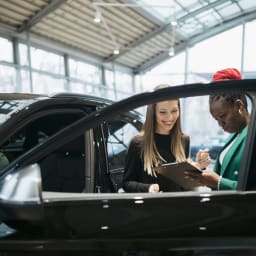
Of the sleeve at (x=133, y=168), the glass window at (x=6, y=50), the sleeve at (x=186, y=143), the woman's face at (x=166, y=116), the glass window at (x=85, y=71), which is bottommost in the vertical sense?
the sleeve at (x=133, y=168)

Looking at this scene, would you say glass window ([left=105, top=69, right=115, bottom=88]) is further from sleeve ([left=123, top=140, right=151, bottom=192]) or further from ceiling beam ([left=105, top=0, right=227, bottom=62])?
sleeve ([left=123, top=140, right=151, bottom=192])

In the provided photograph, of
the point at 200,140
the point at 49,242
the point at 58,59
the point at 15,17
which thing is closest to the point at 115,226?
the point at 49,242

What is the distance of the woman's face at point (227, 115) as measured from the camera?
4.95ft

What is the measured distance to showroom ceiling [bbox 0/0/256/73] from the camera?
1000 centimetres

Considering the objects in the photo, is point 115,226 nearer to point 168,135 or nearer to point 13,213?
point 13,213

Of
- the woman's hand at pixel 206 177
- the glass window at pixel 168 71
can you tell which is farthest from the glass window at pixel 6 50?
the woman's hand at pixel 206 177

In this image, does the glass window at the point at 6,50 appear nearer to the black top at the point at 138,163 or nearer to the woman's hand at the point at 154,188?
the black top at the point at 138,163

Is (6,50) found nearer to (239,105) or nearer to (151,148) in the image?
(151,148)

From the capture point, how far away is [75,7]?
10.2m

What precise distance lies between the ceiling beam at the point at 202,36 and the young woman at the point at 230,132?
13.2 m

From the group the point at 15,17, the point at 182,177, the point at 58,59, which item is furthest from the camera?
the point at 58,59

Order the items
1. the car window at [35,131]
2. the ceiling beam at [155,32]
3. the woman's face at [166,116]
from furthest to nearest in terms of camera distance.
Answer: the ceiling beam at [155,32] < the car window at [35,131] < the woman's face at [166,116]

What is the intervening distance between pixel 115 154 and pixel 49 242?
143 centimetres

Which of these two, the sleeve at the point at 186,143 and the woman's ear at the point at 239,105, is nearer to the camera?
the woman's ear at the point at 239,105
